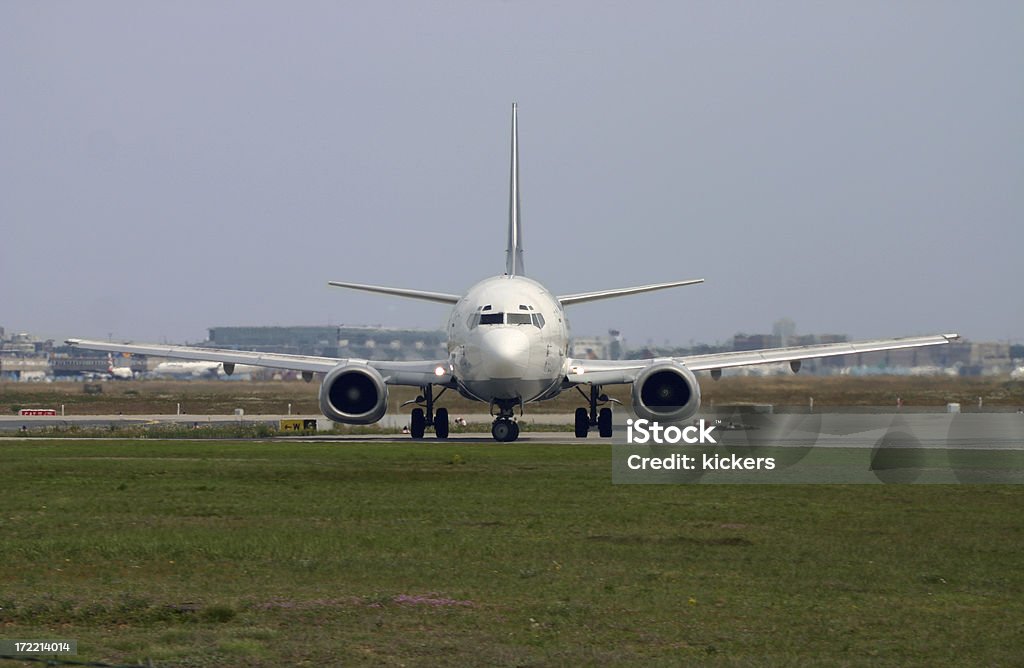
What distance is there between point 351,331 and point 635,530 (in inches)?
2703

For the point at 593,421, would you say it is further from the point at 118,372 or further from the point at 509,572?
the point at 118,372

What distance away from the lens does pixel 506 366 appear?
130ft

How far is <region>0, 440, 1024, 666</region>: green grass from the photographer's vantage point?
11328mm

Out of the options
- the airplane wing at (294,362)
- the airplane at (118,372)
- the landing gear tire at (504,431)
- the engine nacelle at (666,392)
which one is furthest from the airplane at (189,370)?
the engine nacelle at (666,392)

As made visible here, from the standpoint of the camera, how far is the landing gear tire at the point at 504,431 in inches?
1628

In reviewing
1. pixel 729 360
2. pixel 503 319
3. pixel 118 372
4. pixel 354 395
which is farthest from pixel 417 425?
pixel 118 372

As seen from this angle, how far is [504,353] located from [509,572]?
974 inches

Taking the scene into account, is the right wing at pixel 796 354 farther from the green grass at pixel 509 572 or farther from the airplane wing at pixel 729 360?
the green grass at pixel 509 572

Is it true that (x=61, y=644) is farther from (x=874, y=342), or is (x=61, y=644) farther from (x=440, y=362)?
(x=874, y=342)

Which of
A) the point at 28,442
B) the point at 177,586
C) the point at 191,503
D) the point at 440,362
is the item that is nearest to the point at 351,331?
the point at 440,362

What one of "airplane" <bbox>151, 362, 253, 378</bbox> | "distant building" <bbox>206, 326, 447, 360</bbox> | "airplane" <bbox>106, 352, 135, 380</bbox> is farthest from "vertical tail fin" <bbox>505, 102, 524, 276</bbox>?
"airplane" <bbox>106, 352, 135, 380</bbox>

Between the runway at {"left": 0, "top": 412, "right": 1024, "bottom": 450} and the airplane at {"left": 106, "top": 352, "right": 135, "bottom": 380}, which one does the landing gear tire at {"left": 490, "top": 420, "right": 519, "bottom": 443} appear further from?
the airplane at {"left": 106, "top": 352, "right": 135, "bottom": 380}

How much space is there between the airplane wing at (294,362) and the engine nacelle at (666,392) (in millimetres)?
5833

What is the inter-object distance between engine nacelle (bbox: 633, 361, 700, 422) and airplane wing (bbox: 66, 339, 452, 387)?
5833 mm
